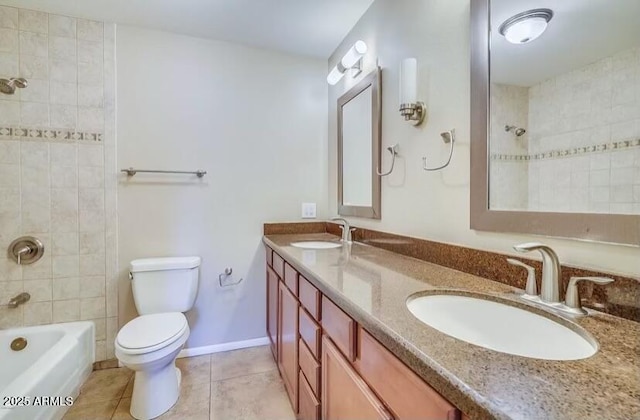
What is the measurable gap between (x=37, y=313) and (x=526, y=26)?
9.59ft

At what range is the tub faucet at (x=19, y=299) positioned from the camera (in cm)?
183

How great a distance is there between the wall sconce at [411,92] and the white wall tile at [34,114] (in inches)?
85.8

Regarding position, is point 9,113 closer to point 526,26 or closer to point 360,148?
point 360,148

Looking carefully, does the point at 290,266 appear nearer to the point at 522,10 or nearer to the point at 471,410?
the point at 471,410

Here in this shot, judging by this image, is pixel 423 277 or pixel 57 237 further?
pixel 57 237

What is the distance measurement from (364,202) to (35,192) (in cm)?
209

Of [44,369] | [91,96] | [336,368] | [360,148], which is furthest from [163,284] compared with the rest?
[360,148]

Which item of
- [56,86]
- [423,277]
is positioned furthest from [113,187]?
[423,277]

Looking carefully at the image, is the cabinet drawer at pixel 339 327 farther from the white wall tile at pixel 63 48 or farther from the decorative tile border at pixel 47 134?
the white wall tile at pixel 63 48

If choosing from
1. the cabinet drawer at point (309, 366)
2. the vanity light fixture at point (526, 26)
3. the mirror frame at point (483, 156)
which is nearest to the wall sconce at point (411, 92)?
the mirror frame at point (483, 156)

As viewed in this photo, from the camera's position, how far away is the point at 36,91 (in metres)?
1.85

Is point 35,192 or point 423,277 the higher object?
point 35,192

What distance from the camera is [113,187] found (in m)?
1.99

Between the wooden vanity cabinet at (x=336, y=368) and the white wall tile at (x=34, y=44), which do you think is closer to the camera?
the wooden vanity cabinet at (x=336, y=368)
